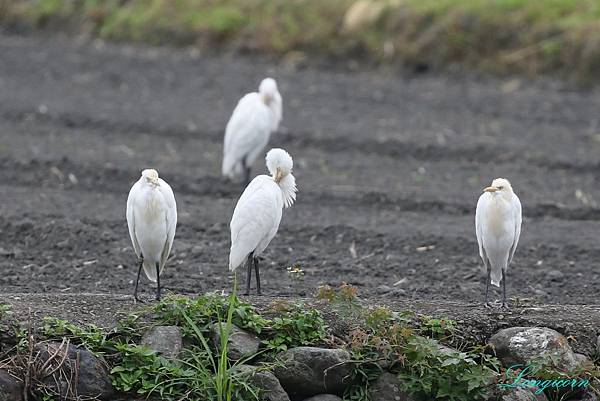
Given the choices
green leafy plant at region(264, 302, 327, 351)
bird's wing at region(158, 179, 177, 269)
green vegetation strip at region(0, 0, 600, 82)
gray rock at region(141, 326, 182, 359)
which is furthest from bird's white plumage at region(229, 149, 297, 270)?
green vegetation strip at region(0, 0, 600, 82)

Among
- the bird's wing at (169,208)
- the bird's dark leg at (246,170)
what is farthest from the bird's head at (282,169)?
the bird's dark leg at (246,170)

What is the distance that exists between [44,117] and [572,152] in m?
6.63

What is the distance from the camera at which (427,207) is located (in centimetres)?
1138

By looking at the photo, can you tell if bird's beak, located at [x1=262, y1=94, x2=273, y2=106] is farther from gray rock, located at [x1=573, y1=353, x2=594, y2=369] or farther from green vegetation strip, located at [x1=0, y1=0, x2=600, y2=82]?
gray rock, located at [x1=573, y1=353, x2=594, y2=369]

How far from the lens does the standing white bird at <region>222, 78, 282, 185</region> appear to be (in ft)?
40.9

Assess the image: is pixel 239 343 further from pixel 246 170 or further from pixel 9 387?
pixel 246 170

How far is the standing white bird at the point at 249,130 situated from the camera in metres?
12.5

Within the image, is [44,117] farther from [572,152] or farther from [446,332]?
[446,332]

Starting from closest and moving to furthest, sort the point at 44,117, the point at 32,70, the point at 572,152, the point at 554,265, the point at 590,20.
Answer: the point at 554,265
the point at 572,152
the point at 44,117
the point at 590,20
the point at 32,70

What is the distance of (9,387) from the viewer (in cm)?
649

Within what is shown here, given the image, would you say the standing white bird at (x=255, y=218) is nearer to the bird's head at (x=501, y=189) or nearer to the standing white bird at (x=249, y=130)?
the bird's head at (x=501, y=189)

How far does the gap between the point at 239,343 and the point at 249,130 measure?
6.12m

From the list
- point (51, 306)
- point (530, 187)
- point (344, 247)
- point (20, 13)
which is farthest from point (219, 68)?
point (51, 306)

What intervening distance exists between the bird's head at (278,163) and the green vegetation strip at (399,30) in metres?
9.48
